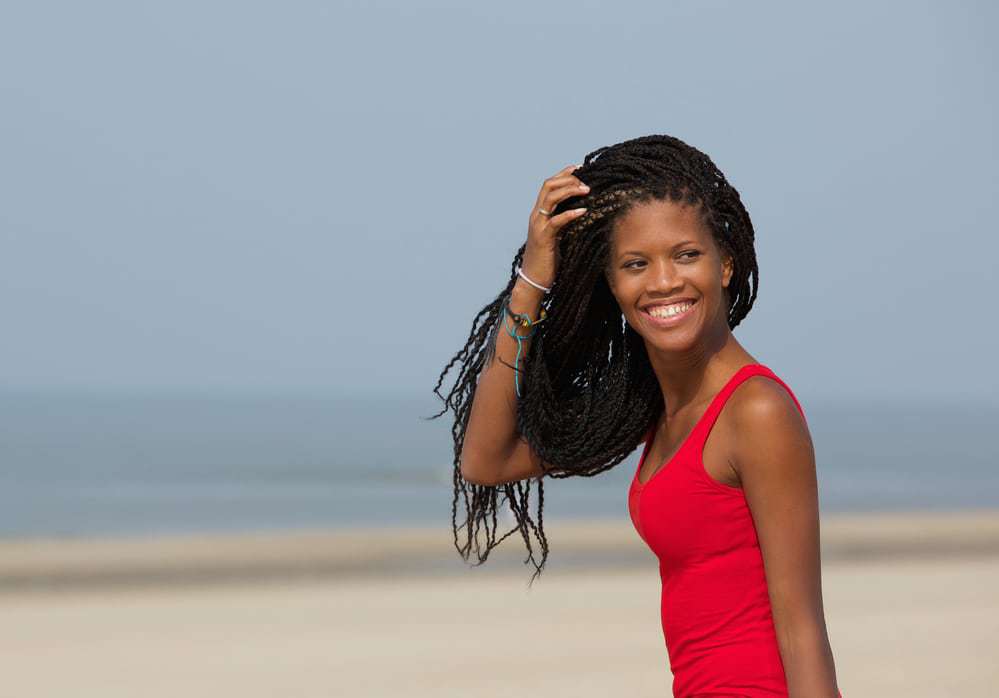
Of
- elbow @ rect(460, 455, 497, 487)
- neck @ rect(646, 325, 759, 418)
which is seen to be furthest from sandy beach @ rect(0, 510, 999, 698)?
neck @ rect(646, 325, 759, 418)

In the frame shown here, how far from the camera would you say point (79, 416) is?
219 ft

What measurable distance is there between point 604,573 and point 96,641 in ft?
19.4

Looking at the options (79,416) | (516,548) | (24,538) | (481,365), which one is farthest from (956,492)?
(79,416)

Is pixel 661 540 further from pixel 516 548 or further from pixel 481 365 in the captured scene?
pixel 516 548

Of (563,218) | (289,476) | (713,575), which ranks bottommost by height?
(713,575)

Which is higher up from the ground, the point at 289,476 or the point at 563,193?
the point at 289,476

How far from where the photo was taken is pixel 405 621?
472 inches

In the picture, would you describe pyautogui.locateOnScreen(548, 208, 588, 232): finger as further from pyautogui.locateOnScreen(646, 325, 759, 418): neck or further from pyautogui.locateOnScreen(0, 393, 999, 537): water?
pyautogui.locateOnScreen(0, 393, 999, 537): water

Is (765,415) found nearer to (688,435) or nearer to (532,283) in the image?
(688,435)

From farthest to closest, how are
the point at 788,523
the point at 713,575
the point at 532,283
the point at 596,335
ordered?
the point at 596,335, the point at 532,283, the point at 713,575, the point at 788,523

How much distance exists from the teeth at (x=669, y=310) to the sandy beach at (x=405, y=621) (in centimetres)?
651

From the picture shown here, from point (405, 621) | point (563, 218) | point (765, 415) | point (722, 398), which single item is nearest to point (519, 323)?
point (563, 218)

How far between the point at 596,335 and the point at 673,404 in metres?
0.37

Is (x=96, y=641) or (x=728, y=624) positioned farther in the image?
(x=96, y=641)
